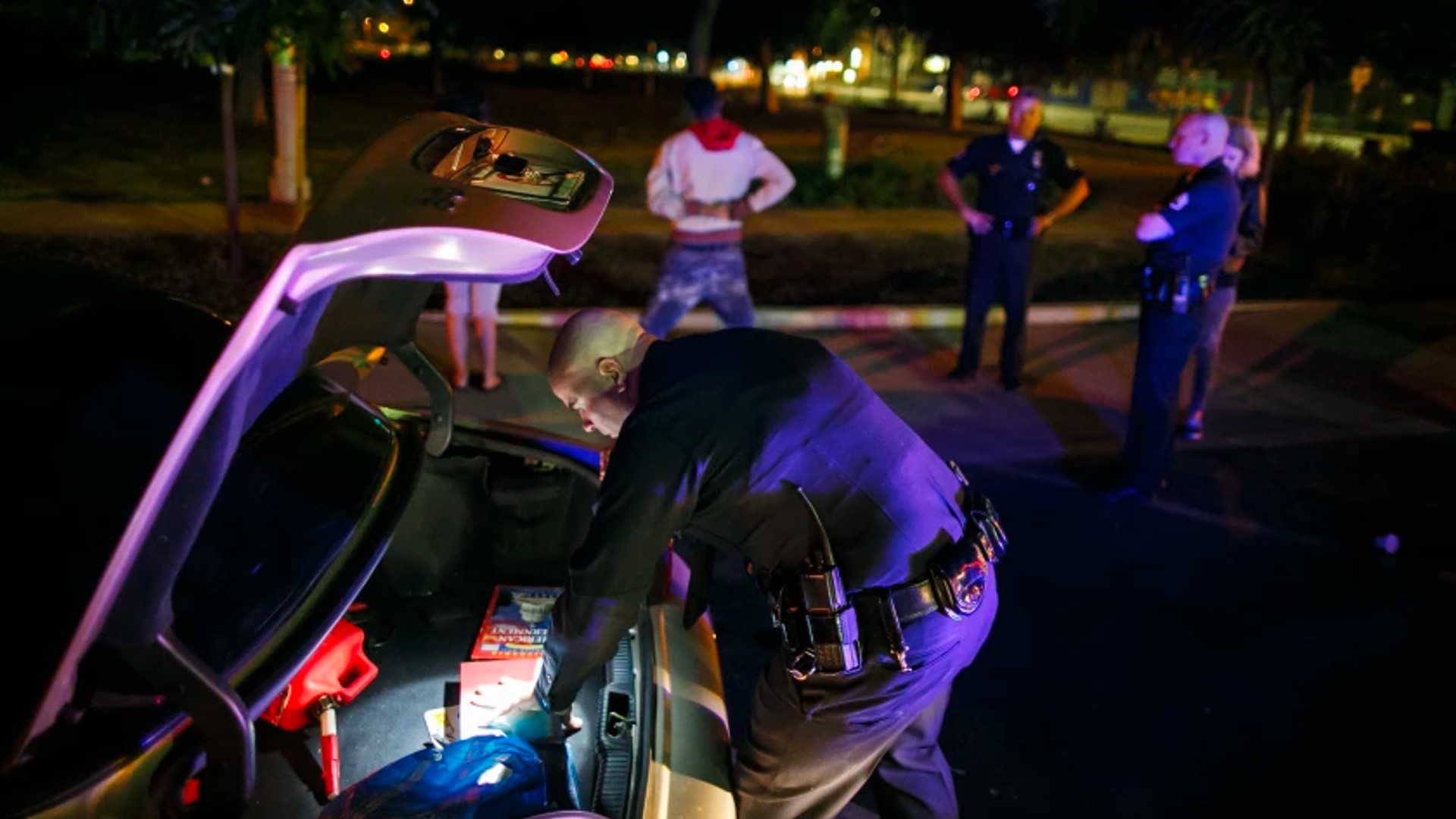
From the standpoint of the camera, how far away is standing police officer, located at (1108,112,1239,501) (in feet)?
17.0

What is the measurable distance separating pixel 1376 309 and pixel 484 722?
976cm

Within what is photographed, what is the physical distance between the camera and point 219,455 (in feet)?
5.42

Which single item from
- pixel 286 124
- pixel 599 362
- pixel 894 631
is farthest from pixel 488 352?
pixel 286 124

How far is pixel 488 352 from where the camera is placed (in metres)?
6.59

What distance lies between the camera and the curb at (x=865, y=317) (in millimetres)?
8242

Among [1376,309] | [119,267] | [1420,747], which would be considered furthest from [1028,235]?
[119,267]

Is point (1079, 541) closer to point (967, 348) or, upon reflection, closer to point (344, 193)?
point (967, 348)

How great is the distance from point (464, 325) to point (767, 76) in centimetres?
2953

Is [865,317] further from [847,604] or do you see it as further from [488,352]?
[847,604]

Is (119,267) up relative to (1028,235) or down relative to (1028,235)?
down

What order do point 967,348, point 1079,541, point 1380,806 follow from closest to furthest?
point 1380,806 → point 1079,541 → point 967,348

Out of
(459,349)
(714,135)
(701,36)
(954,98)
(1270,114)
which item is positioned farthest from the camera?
(954,98)

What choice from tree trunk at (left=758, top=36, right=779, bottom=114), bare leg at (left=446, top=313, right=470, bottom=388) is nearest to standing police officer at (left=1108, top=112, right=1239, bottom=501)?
bare leg at (left=446, top=313, right=470, bottom=388)

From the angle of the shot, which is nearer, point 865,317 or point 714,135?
point 714,135
